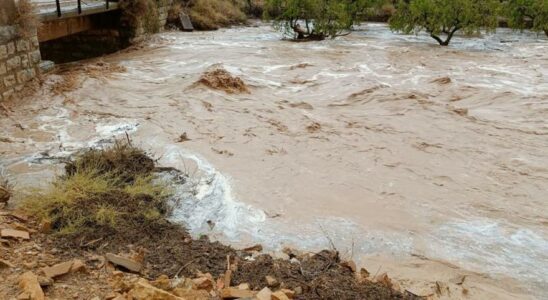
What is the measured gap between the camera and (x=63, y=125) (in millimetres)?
7781

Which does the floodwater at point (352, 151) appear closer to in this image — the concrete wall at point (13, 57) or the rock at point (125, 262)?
the concrete wall at point (13, 57)

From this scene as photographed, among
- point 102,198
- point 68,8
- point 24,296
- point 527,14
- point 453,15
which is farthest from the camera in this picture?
point 527,14

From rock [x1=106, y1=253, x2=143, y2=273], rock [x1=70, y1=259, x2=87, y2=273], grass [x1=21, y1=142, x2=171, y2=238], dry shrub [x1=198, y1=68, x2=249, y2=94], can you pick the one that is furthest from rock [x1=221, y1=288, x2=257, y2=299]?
dry shrub [x1=198, y1=68, x2=249, y2=94]

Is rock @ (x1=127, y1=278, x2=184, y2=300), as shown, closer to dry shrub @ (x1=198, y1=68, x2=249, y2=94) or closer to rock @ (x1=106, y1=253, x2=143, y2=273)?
rock @ (x1=106, y1=253, x2=143, y2=273)

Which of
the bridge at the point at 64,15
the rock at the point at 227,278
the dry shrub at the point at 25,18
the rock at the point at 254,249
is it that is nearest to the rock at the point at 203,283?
the rock at the point at 227,278

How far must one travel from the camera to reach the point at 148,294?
10.1 ft

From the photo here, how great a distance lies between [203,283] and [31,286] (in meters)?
1.08

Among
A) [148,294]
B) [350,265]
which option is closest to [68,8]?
[350,265]

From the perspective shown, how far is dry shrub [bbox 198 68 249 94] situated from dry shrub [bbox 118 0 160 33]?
529cm

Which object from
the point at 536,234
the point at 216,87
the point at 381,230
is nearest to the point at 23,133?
the point at 216,87

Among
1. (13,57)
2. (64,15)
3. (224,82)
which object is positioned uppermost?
(64,15)

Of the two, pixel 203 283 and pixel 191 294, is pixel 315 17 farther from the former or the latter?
pixel 191 294

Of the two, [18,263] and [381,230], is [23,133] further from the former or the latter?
[381,230]

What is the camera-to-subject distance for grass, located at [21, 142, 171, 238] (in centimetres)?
436
